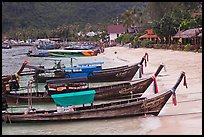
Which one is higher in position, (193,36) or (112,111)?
(193,36)

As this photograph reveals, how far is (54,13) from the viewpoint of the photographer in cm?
17912

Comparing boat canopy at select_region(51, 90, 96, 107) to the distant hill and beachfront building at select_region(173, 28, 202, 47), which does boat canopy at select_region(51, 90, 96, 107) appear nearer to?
beachfront building at select_region(173, 28, 202, 47)

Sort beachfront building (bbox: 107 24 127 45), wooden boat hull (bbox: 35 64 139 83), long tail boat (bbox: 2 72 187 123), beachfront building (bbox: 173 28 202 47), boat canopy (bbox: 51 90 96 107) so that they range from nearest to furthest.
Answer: long tail boat (bbox: 2 72 187 123), boat canopy (bbox: 51 90 96 107), wooden boat hull (bbox: 35 64 139 83), beachfront building (bbox: 173 28 202 47), beachfront building (bbox: 107 24 127 45)

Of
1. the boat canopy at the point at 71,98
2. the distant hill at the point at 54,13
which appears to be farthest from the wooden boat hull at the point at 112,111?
the distant hill at the point at 54,13

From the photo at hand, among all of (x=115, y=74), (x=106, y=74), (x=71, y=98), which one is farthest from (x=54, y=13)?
(x=71, y=98)

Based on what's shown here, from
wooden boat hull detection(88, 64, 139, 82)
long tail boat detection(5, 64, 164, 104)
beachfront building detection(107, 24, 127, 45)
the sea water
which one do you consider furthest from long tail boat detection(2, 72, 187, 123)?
beachfront building detection(107, 24, 127, 45)

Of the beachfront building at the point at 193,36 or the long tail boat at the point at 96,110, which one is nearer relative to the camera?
the long tail boat at the point at 96,110

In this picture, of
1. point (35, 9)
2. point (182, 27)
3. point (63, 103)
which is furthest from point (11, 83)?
point (35, 9)

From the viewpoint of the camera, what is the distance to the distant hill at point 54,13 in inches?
6663

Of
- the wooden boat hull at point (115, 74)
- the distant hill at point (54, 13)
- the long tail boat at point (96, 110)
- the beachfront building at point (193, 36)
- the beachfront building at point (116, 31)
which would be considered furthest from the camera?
the distant hill at point (54, 13)

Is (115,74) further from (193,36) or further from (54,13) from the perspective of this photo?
(54,13)

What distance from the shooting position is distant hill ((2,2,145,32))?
169250mm

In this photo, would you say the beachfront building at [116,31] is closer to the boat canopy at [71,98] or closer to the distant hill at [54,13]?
the distant hill at [54,13]

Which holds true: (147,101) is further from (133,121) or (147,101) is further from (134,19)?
(134,19)
